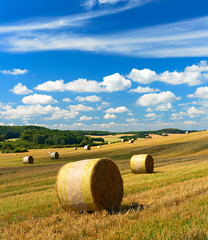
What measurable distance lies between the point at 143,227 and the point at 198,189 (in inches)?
187

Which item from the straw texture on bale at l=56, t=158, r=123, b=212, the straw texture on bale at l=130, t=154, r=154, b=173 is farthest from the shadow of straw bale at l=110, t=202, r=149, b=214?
the straw texture on bale at l=130, t=154, r=154, b=173

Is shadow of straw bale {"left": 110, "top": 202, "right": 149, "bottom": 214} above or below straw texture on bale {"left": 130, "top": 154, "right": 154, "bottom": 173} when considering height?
above

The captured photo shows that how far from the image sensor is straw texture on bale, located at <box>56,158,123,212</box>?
7723mm

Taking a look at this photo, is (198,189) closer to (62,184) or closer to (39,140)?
(62,184)

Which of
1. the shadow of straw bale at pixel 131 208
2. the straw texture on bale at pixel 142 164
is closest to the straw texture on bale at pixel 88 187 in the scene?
the shadow of straw bale at pixel 131 208

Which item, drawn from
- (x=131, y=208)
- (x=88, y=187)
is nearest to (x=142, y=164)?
(x=131, y=208)

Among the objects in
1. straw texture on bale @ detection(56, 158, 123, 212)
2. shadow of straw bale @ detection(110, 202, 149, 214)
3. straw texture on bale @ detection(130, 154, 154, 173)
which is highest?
A: straw texture on bale @ detection(56, 158, 123, 212)

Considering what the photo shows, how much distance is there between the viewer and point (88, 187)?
25.2 ft

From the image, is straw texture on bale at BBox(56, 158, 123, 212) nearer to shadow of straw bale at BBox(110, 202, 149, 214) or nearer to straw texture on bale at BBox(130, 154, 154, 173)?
shadow of straw bale at BBox(110, 202, 149, 214)

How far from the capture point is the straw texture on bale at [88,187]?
7.72m

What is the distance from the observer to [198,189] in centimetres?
966

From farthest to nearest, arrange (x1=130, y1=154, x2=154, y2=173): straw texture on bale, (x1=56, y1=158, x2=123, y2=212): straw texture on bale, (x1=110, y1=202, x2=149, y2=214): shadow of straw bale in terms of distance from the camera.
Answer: (x1=130, y1=154, x2=154, y2=173): straw texture on bale < (x1=56, y1=158, x2=123, y2=212): straw texture on bale < (x1=110, y1=202, x2=149, y2=214): shadow of straw bale

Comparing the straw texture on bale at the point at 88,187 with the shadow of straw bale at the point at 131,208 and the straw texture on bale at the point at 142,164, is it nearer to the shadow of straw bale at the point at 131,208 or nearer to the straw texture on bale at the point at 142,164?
the shadow of straw bale at the point at 131,208

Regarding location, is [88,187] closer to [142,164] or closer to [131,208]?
[131,208]
